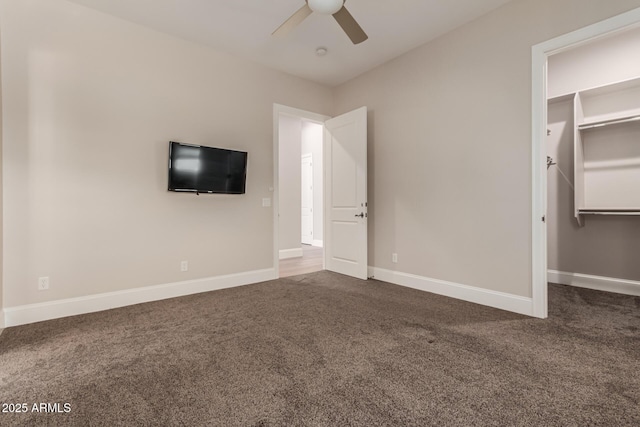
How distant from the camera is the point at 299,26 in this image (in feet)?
10.3

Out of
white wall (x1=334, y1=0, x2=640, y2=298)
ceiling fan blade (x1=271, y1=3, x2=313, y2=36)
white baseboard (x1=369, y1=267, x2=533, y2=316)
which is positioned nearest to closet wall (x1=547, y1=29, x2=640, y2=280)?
white wall (x1=334, y1=0, x2=640, y2=298)

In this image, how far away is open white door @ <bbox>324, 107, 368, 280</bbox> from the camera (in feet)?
13.3

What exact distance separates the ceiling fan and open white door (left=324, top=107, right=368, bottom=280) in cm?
152

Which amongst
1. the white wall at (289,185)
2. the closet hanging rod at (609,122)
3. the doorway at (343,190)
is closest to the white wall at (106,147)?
the doorway at (343,190)

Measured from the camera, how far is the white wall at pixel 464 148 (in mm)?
2730

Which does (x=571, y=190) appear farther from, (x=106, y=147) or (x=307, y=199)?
(x=307, y=199)

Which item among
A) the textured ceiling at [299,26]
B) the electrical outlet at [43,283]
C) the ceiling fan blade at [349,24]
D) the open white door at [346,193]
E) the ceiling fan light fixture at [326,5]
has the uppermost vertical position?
the textured ceiling at [299,26]

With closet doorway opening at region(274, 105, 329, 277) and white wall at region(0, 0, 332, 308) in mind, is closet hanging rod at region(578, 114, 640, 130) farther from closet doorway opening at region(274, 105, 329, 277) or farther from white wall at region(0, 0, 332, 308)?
white wall at region(0, 0, 332, 308)

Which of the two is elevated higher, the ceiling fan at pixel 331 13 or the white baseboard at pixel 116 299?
the ceiling fan at pixel 331 13

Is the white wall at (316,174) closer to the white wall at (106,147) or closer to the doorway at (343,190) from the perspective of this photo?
the doorway at (343,190)

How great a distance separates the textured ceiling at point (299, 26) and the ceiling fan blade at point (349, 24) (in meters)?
0.46

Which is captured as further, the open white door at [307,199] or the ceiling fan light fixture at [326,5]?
the open white door at [307,199]

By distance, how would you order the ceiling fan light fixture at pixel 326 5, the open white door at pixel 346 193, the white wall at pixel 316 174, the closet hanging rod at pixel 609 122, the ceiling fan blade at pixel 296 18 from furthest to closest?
the white wall at pixel 316 174 → the open white door at pixel 346 193 → the closet hanging rod at pixel 609 122 → the ceiling fan blade at pixel 296 18 → the ceiling fan light fixture at pixel 326 5

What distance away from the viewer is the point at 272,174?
4188mm
